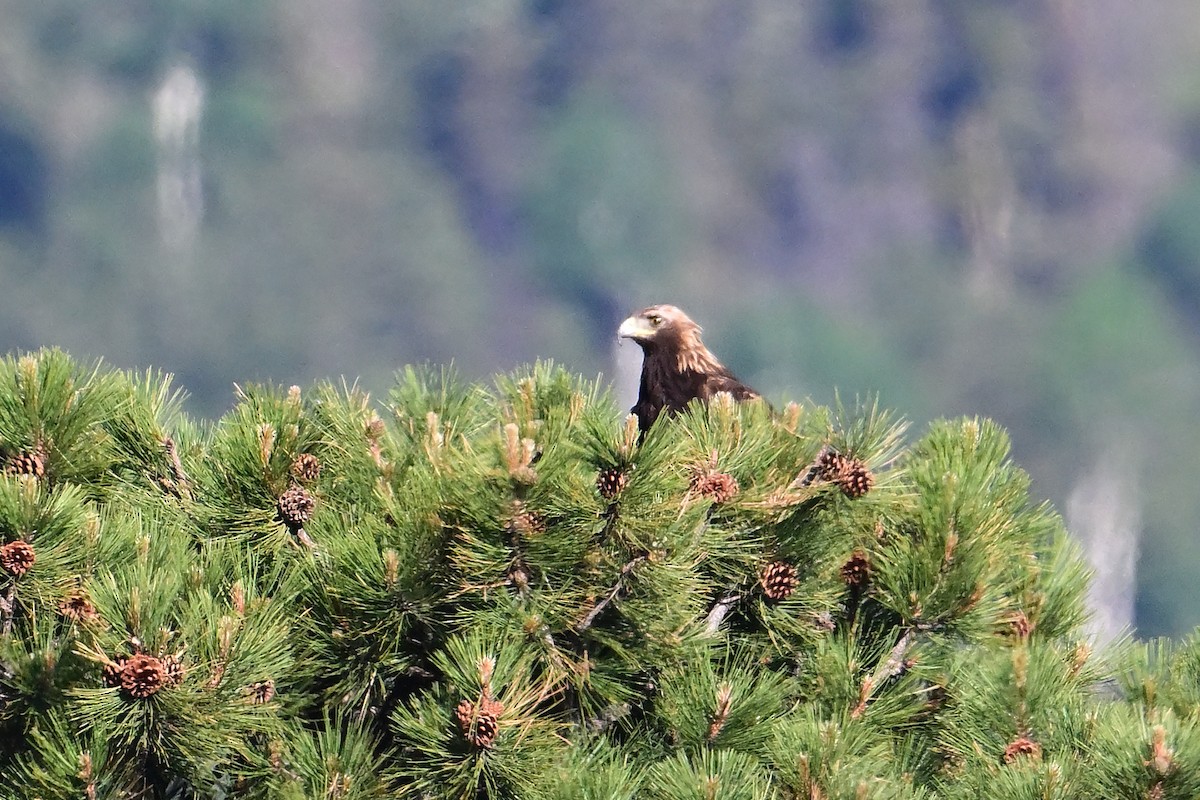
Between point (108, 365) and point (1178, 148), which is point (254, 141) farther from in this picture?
point (108, 365)

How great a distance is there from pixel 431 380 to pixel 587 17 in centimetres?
9495

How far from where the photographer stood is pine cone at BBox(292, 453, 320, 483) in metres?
4.81

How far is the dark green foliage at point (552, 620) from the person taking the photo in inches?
147

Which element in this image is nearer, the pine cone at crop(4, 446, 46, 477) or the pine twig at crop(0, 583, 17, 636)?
the pine twig at crop(0, 583, 17, 636)

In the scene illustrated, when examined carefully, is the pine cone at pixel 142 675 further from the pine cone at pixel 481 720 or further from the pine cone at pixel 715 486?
the pine cone at pixel 715 486

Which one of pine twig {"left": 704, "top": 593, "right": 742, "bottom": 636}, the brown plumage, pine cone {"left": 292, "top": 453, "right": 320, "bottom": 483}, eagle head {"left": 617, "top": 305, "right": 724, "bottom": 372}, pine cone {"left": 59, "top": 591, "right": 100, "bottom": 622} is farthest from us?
eagle head {"left": 617, "top": 305, "right": 724, "bottom": 372}

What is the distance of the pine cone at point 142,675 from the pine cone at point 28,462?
3.78 ft

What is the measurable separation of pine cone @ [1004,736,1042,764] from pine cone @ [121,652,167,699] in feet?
7.09

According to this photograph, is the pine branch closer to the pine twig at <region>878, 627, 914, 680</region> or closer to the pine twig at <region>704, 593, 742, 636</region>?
the pine twig at <region>704, 593, 742, 636</region>

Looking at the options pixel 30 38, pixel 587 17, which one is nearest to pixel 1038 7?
pixel 587 17

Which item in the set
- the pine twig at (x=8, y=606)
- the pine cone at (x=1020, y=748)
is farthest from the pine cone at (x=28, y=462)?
the pine cone at (x=1020, y=748)

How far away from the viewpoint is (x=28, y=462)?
4.57 metres

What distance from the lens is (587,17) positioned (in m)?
97.6

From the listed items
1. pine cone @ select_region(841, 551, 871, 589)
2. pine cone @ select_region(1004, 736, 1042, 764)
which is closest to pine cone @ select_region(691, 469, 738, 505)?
pine cone @ select_region(841, 551, 871, 589)
